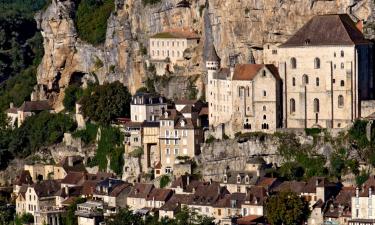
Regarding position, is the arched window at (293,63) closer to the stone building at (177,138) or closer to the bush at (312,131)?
the bush at (312,131)

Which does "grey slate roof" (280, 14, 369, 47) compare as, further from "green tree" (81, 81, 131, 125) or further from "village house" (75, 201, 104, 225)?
"green tree" (81, 81, 131, 125)

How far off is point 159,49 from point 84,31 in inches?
537

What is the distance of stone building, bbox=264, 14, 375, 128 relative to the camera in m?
113

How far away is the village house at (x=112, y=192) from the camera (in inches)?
4631

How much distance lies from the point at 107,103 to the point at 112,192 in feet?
41.9

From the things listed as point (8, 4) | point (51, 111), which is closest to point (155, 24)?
point (51, 111)

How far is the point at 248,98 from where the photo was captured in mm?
116625

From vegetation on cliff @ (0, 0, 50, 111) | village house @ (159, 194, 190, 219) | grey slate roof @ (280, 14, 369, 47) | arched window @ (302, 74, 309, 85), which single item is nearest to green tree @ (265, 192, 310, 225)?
village house @ (159, 194, 190, 219)

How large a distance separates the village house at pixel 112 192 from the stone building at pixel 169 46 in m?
12.4

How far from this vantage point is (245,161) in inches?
4557

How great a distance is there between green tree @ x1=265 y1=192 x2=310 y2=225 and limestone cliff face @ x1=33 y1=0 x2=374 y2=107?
49.9 feet

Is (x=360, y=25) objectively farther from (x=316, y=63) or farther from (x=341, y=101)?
(x=341, y=101)

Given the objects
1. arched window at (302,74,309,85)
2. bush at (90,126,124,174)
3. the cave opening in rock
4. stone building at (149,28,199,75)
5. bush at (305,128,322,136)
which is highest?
stone building at (149,28,199,75)

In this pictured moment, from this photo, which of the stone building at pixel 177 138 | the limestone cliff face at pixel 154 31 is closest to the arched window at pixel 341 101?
the limestone cliff face at pixel 154 31
